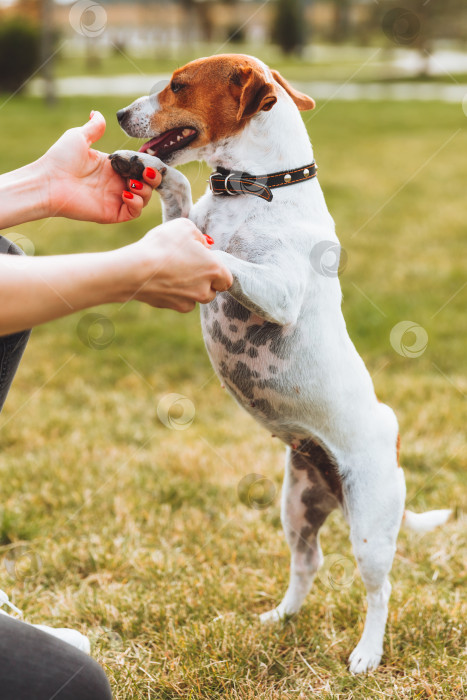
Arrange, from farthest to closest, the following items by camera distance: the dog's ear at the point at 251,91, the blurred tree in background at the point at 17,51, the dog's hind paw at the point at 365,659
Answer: the blurred tree in background at the point at 17,51 → the dog's hind paw at the point at 365,659 → the dog's ear at the point at 251,91

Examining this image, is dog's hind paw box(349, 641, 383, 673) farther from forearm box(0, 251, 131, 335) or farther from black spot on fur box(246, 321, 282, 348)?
forearm box(0, 251, 131, 335)

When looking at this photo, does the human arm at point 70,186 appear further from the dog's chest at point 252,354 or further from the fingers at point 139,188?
the dog's chest at point 252,354

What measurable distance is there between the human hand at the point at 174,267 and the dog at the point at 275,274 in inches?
5.4

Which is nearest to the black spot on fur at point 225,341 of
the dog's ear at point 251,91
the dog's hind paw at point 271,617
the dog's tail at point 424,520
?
the dog's ear at point 251,91

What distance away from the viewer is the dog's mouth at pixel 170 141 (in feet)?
6.68

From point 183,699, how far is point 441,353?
10.0ft

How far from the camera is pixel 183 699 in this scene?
2.15 m

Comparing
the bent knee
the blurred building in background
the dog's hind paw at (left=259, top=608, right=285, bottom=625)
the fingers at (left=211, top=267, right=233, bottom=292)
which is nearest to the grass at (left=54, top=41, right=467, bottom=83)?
the blurred building in background

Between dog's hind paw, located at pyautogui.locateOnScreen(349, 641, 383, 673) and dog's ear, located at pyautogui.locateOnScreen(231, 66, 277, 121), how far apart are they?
1.58 metres

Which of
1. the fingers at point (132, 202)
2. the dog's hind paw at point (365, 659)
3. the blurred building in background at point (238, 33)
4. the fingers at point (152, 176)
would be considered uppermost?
the fingers at point (152, 176)

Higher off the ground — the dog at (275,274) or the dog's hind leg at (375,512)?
the dog at (275,274)

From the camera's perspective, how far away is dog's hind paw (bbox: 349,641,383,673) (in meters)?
2.28

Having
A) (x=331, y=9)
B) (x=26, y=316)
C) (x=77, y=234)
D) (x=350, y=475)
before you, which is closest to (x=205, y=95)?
(x=26, y=316)

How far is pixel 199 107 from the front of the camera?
2.01 m
